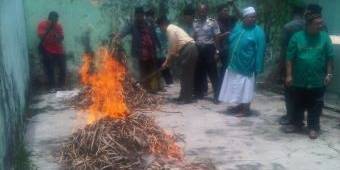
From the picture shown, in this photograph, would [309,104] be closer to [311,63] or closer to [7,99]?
[311,63]

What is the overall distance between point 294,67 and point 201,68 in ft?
9.52

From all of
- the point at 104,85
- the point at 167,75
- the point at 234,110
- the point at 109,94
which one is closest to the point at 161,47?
the point at 167,75

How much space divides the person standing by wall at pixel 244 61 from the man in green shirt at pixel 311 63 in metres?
1.07

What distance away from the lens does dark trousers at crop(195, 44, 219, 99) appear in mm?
9305

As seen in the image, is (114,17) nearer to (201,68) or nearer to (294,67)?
(201,68)

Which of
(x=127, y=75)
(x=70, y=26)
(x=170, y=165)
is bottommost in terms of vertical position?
(x=170, y=165)

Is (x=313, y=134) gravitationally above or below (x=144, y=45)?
below

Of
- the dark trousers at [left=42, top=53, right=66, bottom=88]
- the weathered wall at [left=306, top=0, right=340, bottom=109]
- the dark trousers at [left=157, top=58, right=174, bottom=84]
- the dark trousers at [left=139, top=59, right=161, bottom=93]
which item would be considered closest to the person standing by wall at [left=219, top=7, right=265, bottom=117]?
the weathered wall at [left=306, top=0, right=340, bottom=109]

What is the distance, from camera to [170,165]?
19.4 ft

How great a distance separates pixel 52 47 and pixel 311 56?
589cm

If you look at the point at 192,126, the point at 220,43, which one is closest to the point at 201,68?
the point at 220,43

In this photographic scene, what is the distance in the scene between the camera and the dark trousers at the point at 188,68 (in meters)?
8.96

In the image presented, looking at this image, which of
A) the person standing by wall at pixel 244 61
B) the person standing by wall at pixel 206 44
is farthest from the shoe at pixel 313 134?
the person standing by wall at pixel 206 44

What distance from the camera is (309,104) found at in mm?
7070
